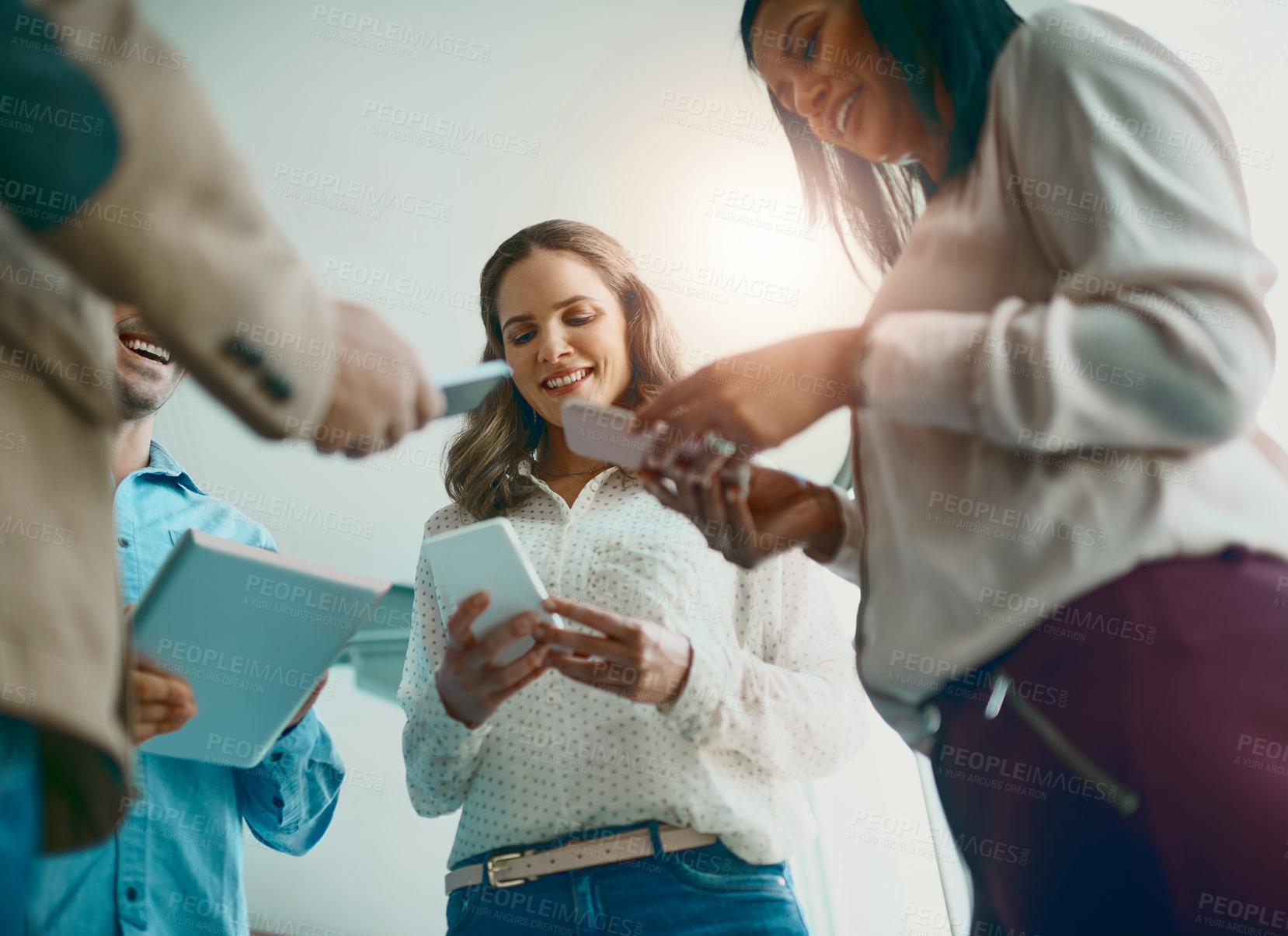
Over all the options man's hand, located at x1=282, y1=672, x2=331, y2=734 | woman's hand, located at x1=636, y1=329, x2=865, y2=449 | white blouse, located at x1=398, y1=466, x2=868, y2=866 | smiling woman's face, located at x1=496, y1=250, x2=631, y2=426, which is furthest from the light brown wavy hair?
woman's hand, located at x1=636, y1=329, x2=865, y2=449

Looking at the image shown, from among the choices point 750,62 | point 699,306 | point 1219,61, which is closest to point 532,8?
point 699,306

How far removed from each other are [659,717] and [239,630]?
435mm

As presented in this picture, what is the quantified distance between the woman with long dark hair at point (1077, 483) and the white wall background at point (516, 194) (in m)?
1.26

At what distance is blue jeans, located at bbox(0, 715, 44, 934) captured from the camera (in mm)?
442

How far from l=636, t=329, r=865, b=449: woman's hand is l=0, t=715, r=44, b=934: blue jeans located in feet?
1.69

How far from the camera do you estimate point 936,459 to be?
646mm

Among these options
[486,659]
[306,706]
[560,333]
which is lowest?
[306,706]

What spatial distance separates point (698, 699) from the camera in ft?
2.95

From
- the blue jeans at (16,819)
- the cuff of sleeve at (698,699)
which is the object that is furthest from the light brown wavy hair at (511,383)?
the blue jeans at (16,819)

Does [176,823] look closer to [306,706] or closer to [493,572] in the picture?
[306,706]

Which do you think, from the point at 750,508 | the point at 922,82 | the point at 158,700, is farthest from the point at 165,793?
the point at 922,82

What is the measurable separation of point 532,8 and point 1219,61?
4.19 ft

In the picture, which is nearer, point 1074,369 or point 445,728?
point 1074,369

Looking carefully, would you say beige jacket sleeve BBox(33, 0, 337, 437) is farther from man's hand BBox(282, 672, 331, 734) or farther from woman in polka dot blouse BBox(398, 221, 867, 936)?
man's hand BBox(282, 672, 331, 734)
